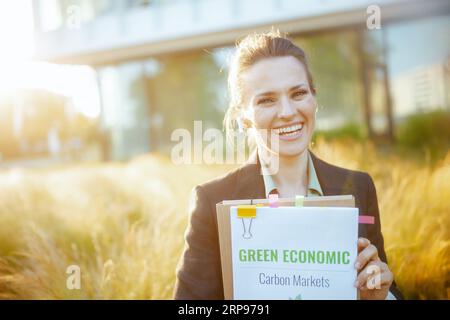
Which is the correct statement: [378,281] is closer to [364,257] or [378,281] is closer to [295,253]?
[364,257]

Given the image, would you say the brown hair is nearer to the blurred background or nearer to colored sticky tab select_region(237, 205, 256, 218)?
colored sticky tab select_region(237, 205, 256, 218)

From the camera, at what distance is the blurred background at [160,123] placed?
2818 mm

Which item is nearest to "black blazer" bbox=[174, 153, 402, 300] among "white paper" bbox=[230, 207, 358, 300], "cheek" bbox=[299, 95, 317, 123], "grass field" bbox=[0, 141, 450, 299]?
"white paper" bbox=[230, 207, 358, 300]

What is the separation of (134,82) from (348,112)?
337 cm

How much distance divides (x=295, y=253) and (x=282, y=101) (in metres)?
0.60

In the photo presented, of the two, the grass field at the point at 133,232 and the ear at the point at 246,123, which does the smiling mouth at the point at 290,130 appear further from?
the grass field at the point at 133,232

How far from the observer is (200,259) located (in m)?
1.79

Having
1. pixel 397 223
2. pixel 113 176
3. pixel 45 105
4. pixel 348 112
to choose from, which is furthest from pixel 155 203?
pixel 45 105

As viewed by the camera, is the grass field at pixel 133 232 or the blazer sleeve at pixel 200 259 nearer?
the blazer sleeve at pixel 200 259

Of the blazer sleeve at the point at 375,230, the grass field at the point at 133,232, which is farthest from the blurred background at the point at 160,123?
the blazer sleeve at the point at 375,230

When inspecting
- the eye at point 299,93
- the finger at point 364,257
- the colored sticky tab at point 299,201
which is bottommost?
the finger at point 364,257

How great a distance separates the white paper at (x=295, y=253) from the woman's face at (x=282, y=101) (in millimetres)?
315

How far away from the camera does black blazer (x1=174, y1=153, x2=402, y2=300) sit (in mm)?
1792

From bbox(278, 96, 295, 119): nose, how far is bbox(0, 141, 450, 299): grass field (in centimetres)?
134
